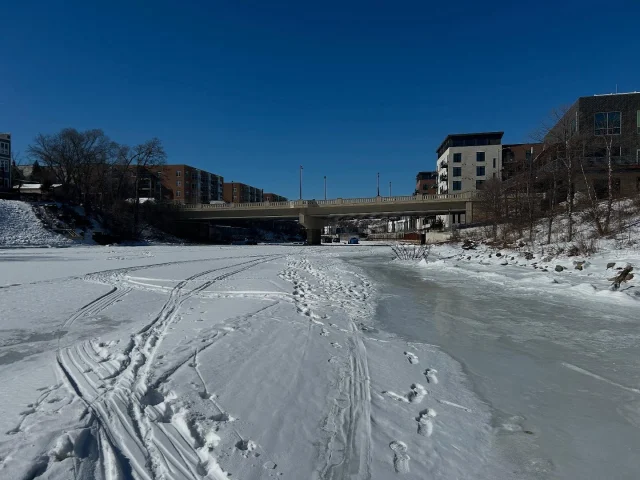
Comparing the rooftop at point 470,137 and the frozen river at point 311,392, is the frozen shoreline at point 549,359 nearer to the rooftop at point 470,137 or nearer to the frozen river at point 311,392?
the frozen river at point 311,392

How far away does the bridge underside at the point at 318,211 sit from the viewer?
187 feet

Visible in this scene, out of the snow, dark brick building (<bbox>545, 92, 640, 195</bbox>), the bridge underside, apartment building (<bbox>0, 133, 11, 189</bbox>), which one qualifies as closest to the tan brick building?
apartment building (<bbox>0, 133, 11, 189</bbox>)

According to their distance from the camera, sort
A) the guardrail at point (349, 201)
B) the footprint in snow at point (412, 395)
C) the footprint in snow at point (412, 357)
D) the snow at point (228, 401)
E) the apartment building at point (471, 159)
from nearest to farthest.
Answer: the snow at point (228, 401) → the footprint in snow at point (412, 395) → the footprint in snow at point (412, 357) → the guardrail at point (349, 201) → the apartment building at point (471, 159)

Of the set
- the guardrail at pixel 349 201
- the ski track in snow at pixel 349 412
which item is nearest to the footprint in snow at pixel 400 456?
the ski track in snow at pixel 349 412

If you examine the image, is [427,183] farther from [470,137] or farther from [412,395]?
[412,395]

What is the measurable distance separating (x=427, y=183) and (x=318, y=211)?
2197 inches

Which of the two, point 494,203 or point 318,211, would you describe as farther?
point 318,211

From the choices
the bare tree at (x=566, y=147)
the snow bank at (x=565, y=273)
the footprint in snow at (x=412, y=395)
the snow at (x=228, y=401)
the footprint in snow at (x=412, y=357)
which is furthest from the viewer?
the bare tree at (x=566, y=147)

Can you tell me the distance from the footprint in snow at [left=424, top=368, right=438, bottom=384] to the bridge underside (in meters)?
53.3

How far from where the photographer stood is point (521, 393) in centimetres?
458

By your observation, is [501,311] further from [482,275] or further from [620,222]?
[620,222]

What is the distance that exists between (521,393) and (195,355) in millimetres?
4152

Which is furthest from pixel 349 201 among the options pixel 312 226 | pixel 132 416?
pixel 132 416

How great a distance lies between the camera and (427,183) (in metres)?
110
